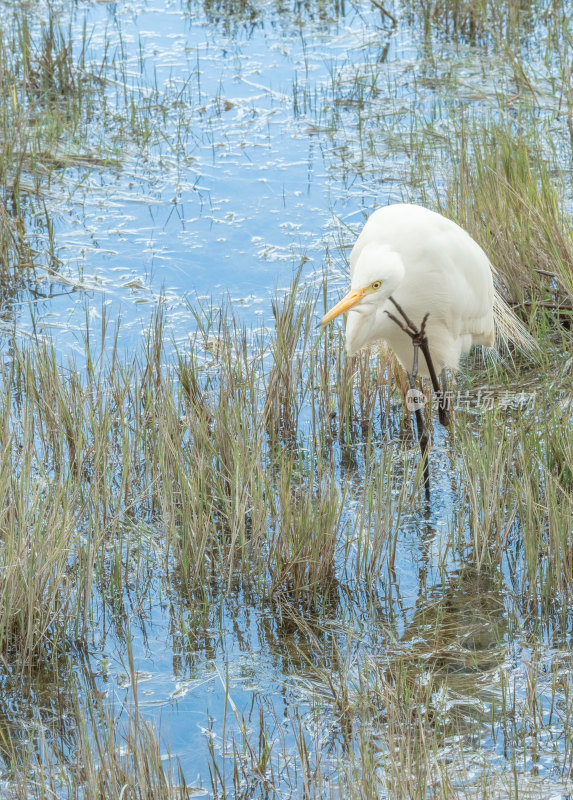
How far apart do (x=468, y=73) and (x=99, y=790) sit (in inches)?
273

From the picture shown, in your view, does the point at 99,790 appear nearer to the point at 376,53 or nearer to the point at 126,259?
the point at 126,259

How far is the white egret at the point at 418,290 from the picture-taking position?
3672mm

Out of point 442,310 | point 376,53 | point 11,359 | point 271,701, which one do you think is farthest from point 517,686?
point 376,53

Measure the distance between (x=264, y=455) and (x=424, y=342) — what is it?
787mm

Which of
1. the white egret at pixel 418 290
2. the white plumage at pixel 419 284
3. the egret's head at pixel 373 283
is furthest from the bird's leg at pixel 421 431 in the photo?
the egret's head at pixel 373 283

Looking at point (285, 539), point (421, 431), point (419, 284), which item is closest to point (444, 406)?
point (421, 431)

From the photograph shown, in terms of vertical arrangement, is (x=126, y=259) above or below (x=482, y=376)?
above

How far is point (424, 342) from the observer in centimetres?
411

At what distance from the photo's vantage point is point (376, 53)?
Answer: 28.3 ft

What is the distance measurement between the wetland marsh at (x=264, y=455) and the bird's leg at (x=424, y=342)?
0.55ft

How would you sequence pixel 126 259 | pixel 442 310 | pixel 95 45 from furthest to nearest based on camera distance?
pixel 95 45 → pixel 126 259 → pixel 442 310

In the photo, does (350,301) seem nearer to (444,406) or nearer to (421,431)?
(421,431)

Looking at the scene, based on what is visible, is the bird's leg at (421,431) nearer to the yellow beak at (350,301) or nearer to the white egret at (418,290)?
the white egret at (418,290)

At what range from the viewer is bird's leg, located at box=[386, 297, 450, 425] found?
157 inches
